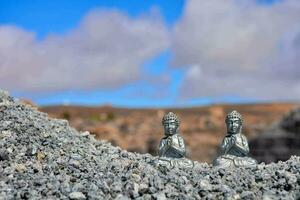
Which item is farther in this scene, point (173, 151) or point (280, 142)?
point (280, 142)

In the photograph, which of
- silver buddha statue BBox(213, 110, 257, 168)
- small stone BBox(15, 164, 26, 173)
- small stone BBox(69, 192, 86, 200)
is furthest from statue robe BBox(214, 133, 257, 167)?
small stone BBox(15, 164, 26, 173)

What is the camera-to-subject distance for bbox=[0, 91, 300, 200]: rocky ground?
896 centimetres

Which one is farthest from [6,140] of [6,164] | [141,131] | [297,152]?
[141,131]

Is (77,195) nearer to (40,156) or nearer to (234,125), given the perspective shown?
(40,156)

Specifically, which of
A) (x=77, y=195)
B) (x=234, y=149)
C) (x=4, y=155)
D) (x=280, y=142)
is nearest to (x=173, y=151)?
(x=234, y=149)

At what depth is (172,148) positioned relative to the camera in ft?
35.0

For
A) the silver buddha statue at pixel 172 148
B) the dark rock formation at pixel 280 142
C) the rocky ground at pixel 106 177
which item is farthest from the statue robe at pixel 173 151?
the dark rock formation at pixel 280 142

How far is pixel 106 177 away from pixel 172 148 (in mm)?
1537

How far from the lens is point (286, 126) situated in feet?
121

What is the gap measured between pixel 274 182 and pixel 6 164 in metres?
4.02

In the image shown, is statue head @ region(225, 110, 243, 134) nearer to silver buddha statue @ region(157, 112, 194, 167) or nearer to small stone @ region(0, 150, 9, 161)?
silver buddha statue @ region(157, 112, 194, 167)

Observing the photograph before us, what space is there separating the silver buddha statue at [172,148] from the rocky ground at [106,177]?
24 cm

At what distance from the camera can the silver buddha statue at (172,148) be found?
10484 millimetres

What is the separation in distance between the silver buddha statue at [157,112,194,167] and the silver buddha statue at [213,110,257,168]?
561mm
